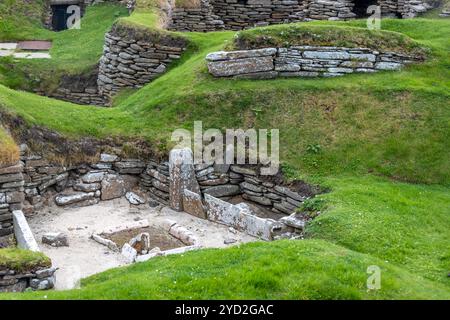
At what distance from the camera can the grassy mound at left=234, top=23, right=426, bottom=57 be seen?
1992 cm

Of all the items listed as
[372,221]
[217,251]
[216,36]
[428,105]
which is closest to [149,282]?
[217,251]

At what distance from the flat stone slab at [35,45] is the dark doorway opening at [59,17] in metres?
2.60

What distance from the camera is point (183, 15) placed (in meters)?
27.4

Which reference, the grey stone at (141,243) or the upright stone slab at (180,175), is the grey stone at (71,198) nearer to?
the upright stone slab at (180,175)

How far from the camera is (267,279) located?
11.4 meters

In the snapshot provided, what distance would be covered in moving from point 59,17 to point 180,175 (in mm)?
14493

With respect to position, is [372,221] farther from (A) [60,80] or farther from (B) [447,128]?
(A) [60,80]

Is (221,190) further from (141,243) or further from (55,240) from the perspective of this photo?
(55,240)

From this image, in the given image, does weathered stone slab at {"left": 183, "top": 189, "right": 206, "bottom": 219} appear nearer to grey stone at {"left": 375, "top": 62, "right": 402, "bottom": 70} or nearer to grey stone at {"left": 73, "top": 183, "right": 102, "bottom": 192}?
grey stone at {"left": 73, "top": 183, "right": 102, "bottom": 192}

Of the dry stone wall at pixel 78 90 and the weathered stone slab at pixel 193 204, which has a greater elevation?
the dry stone wall at pixel 78 90

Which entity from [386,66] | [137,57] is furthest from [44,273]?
[386,66]

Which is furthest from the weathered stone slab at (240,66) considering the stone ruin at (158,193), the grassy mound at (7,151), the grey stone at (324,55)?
the grassy mound at (7,151)

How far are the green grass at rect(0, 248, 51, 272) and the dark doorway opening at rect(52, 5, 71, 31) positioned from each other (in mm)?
17565

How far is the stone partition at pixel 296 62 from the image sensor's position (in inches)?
775
